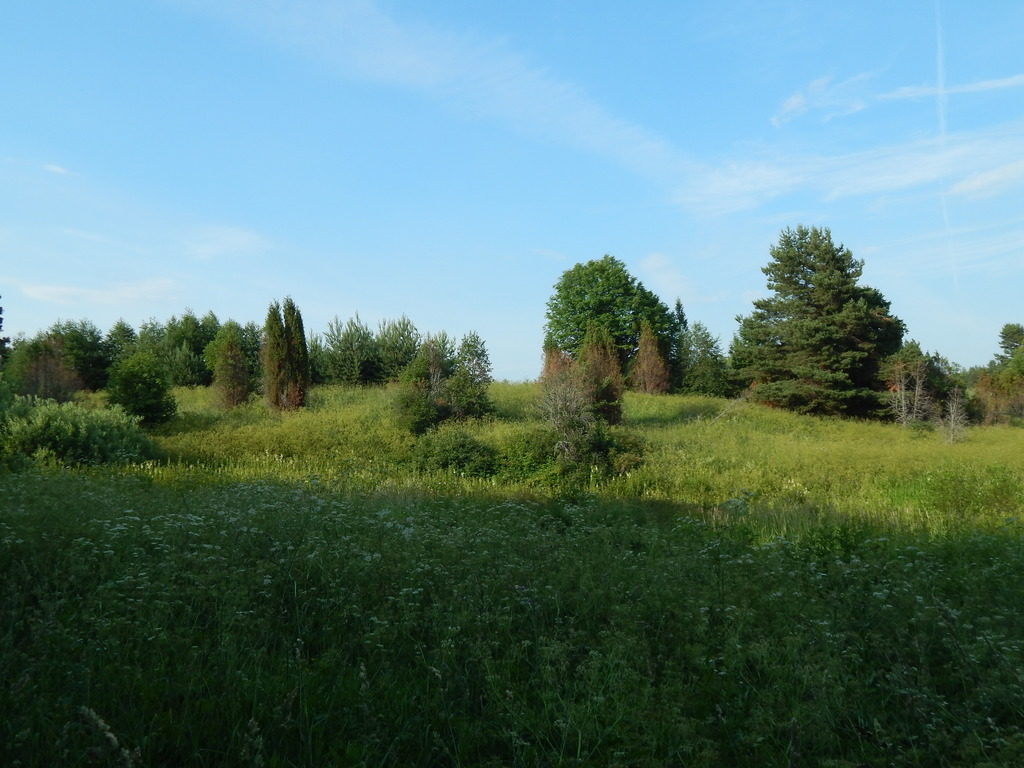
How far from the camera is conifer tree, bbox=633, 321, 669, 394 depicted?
3170 cm

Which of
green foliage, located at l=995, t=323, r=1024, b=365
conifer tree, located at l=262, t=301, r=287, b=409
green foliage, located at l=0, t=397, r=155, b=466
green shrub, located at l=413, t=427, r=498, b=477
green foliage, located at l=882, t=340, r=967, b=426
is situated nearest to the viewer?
green foliage, located at l=0, t=397, r=155, b=466

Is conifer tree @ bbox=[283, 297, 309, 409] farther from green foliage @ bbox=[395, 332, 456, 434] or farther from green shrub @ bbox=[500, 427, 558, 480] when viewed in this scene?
green shrub @ bbox=[500, 427, 558, 480]

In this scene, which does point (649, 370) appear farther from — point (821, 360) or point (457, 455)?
point (457, 455)

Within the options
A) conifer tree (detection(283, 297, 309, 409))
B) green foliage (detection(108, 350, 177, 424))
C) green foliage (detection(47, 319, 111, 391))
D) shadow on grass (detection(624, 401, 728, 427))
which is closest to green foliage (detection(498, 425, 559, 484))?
shadow on grass (detection(624, 401, 728, 427))

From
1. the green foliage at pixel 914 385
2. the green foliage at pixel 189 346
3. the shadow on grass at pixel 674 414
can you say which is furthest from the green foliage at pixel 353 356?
the green foliage at pixel 914 385

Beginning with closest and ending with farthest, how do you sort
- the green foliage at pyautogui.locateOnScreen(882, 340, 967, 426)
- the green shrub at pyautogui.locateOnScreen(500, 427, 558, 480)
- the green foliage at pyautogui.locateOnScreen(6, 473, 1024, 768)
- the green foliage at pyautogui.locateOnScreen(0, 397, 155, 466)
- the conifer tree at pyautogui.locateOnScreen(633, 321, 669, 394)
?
1. the green foliage at pyautogui.locateOnScreen(6, 473, 1024, 768)
2. the green foliage at pyautogui.locateOnScreen(0, 397, 155, 466)
3. the green shrub at pyautogui.locateOnScreen(500, 427, 558, 480)
4. the green foliage at pyautogui.locateOnScreen(882, 340, 967, 426)
5. the conifer tree at pyautogui.locateOnScreen(633, 321, 669, 394)

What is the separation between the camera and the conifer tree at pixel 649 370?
104 ft

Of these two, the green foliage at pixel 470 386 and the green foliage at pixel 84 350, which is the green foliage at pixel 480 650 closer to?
the green foliage at pixel 470 386

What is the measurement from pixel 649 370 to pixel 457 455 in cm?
1936

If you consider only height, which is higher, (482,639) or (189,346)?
(189,346)

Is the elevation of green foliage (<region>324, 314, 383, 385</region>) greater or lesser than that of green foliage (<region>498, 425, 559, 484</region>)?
greater

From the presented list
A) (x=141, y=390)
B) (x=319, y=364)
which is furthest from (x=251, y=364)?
(x=141, y=390)

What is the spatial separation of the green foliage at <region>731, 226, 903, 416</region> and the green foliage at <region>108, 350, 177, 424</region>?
Answer: 22858 mm

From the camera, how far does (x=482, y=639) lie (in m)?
3.80
